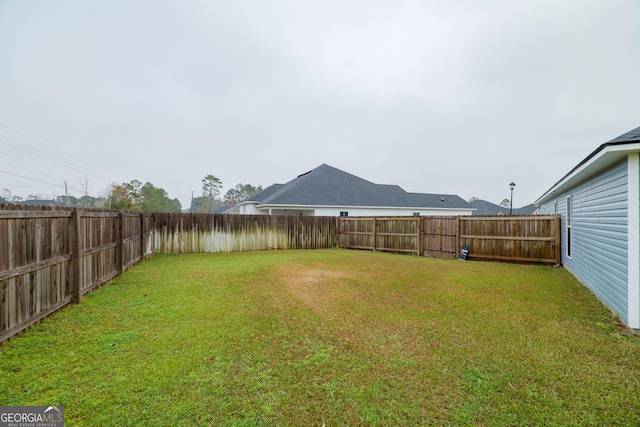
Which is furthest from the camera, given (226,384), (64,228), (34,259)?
(64,228)

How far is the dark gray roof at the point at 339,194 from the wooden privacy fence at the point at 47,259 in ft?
41.3

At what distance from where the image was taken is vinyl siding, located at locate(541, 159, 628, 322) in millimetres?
4176

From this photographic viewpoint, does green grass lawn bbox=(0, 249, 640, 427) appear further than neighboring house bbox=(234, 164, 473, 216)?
No

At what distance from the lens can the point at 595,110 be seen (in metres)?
13.5

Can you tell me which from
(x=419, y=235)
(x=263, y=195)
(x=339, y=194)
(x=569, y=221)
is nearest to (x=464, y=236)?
(x=419, y=235)

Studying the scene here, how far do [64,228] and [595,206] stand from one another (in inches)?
396

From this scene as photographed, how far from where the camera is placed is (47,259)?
12.6ft

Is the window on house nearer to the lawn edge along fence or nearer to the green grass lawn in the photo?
the green grass lawn

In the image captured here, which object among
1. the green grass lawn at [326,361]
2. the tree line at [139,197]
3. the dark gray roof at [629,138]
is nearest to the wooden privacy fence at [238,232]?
the green grass lawn at [326,361]

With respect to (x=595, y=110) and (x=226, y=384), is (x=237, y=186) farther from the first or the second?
(x=226, y=384)

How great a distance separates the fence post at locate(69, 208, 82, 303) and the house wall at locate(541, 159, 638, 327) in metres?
8.56

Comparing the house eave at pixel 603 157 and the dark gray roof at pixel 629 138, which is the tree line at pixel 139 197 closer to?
the house eave at pixel 603 157

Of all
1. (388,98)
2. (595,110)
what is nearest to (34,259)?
(388,98)

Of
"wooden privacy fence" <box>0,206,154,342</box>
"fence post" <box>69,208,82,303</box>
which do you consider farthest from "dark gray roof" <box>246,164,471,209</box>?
"fence post" <box>69,208,82,303</box>
